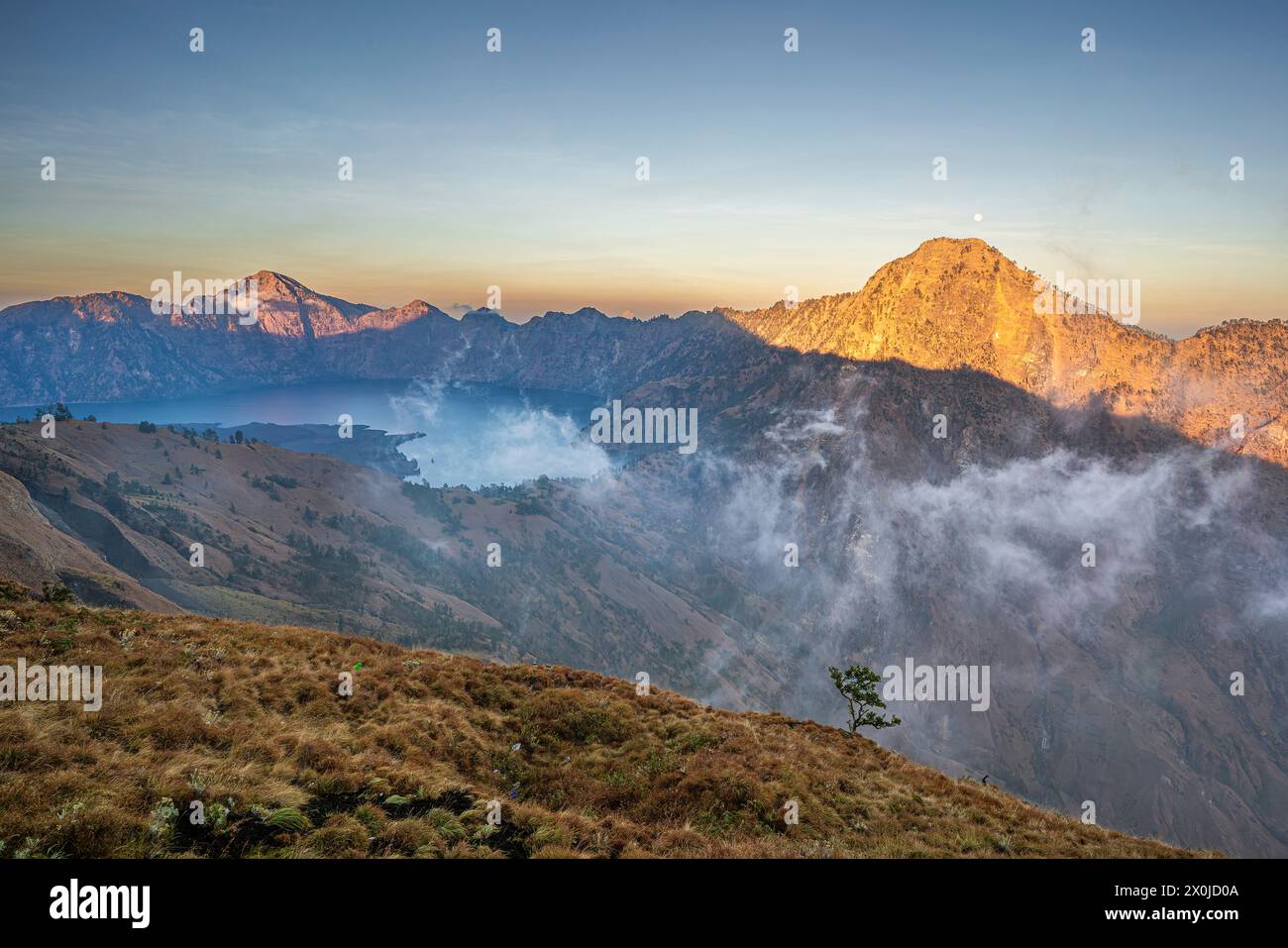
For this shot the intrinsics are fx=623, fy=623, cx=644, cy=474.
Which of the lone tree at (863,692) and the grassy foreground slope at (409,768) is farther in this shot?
the lone tree at (863,692)

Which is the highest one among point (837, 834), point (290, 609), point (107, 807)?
point (107, 807)

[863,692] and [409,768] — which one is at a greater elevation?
[409,768]

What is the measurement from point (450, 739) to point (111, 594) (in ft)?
241

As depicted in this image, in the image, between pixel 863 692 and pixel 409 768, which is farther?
pixel 863 692

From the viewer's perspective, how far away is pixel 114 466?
639ft

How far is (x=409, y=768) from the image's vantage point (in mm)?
18984

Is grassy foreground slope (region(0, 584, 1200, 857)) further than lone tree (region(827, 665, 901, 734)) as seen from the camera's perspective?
No

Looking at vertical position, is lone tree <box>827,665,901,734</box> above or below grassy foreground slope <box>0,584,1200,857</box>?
below

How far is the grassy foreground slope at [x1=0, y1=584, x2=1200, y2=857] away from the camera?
44.1 feet

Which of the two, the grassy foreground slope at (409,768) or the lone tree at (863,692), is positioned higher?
the grassy foreground slope at (409,768)

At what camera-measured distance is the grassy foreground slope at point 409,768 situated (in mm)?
13445
